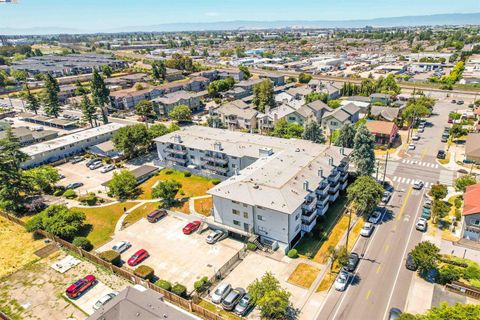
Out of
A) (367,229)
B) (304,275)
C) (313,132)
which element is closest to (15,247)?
(304,275)

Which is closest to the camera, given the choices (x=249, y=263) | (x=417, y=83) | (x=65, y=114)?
(x=249, y=263)

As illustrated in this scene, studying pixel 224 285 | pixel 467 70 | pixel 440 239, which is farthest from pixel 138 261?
pixel 467 70

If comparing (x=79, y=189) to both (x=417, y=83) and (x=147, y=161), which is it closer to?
(x=147, y=161)

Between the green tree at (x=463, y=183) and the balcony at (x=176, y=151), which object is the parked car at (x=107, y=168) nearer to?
the balcony at (x=176, y=151)

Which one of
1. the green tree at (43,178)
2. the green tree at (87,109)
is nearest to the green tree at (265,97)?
the green tree at (87,109)

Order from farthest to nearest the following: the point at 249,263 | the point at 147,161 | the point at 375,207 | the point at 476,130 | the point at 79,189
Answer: the point at 476,130, the point at 147,161, the point at 79,189, the point at 375,207, the point at 249,263

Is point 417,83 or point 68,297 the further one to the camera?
point 417,83

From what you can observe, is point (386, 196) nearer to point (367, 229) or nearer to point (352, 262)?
point (367, 229)
